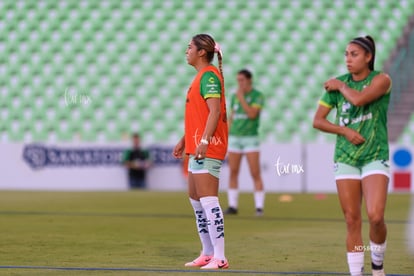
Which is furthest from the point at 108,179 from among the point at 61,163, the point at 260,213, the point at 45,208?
the point at 260,213

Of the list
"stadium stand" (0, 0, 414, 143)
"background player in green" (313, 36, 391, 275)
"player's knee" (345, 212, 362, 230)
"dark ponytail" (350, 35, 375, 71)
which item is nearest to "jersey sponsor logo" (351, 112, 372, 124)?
"background player in green" (313, 36, 391, 275)

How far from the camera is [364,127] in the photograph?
20.1 ft

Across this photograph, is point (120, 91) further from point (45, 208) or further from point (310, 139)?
point (45, 208)

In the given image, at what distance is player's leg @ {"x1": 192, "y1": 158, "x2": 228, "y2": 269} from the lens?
7.10 m

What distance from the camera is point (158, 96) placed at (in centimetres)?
2284

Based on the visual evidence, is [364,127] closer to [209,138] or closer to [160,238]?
[209,138]

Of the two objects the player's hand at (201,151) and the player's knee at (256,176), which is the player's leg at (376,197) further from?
the player's knee at (256,176)

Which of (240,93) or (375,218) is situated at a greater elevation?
(240,93)

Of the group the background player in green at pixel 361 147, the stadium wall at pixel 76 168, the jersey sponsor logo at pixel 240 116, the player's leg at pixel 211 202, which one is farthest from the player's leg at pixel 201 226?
the stadium wall at pixel 76 168

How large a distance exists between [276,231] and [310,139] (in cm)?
1138

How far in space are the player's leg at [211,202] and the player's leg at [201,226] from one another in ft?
A: 0.46

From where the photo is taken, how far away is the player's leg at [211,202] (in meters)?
7.10

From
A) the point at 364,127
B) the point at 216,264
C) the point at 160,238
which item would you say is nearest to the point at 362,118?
the point at 364,127

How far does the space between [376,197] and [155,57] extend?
57.9 feet
